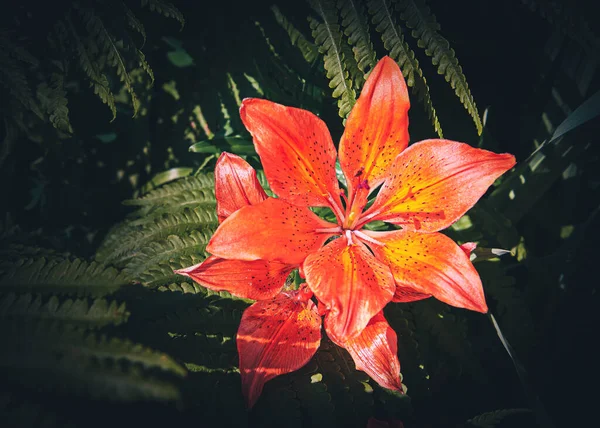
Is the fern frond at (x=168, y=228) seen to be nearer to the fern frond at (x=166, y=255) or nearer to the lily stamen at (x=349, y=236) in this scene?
the fern frond at (x=166, y=255)

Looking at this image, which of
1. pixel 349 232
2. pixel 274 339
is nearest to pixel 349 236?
pixel 349 232

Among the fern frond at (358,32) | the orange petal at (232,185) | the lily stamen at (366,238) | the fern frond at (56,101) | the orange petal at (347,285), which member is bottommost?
the orange petal at (347,285)

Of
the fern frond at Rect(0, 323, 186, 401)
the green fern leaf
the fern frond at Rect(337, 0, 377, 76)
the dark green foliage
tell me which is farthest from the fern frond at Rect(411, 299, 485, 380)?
the fern frond at Rect(0, 323, 186, 401)

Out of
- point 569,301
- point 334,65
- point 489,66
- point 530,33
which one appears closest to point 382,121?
point 334,65

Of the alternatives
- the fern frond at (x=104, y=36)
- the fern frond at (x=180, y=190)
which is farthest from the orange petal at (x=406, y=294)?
the fern frond at (x=104, y=36)

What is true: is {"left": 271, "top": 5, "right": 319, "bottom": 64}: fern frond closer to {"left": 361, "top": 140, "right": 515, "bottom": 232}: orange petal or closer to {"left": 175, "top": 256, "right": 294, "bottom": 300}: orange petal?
{"left": 361, "top": 140, "right": 515, "bottom": 232}: orange petal

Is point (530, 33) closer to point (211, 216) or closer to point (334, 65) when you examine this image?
point (334, 65)

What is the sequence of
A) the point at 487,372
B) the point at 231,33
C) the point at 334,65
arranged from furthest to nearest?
the point at 231,33, the point at 487,372, the point at 334,65
